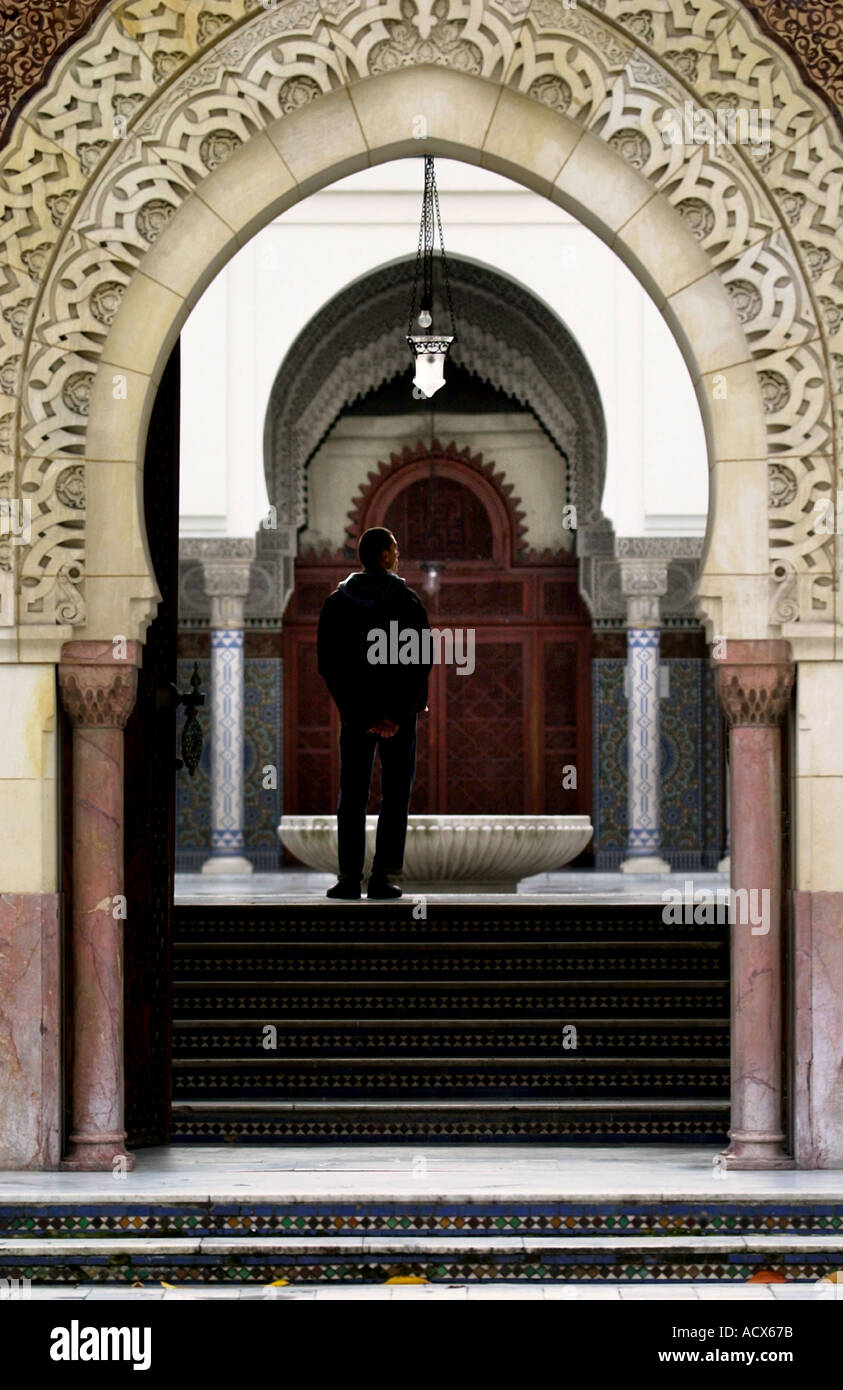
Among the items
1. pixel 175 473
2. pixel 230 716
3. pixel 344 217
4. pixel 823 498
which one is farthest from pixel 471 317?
pixel 823 498

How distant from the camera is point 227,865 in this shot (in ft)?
31.1

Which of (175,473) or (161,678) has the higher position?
(175,473)

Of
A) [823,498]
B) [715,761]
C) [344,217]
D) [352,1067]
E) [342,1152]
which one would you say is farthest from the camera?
[715,761]

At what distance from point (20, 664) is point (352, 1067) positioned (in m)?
1.48

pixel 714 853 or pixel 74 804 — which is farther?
pixel 714 853

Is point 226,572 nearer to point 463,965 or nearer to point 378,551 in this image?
point 463,965

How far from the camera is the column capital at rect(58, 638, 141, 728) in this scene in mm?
3973

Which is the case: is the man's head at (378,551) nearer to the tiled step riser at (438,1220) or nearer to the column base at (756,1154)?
the column base at (756,1154)

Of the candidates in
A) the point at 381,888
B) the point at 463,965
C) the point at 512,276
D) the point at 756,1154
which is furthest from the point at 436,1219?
the point at 512,276

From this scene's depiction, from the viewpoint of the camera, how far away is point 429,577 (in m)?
9.81

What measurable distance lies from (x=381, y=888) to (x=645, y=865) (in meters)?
4.66

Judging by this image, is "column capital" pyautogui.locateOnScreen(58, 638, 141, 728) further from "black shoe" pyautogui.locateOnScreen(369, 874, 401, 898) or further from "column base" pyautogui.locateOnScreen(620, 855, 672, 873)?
"column base" pyautogui.locateOnScreen(620, 855, 672, 873)

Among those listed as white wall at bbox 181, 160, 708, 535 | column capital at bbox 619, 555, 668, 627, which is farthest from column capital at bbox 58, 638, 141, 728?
column capital at bbox 619, 555, 668, 627

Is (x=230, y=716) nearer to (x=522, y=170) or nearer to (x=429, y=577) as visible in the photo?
(x=429, y=577)
